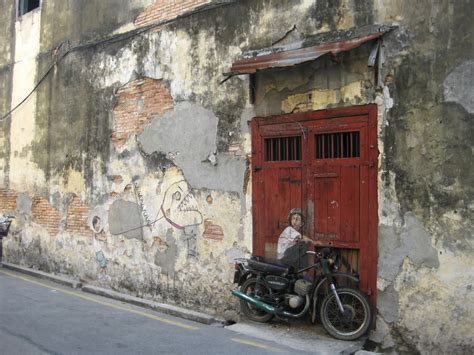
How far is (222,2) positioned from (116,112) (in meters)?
2.95

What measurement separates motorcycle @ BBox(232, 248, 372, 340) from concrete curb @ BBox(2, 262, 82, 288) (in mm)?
4060

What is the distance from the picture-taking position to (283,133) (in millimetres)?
6859

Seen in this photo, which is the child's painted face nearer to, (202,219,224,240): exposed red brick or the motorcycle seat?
the motorcycle seat

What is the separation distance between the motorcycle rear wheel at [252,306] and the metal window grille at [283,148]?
1.65 metres

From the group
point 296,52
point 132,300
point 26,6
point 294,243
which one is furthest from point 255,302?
point 26,6

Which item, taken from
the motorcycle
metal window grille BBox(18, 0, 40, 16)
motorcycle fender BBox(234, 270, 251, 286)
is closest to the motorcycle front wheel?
the motorcycle

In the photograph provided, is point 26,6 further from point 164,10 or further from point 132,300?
point 132,300

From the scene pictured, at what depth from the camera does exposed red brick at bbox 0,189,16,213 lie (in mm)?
11930

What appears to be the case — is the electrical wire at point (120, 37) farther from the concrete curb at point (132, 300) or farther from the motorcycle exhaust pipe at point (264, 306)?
the motorcycle exhaust pipe at point (264, 306)

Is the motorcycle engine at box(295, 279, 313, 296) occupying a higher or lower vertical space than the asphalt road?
higher

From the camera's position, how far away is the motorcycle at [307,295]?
6000mm

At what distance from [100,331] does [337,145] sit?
3.83 metres

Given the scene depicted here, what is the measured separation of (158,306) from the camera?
7.95 meters

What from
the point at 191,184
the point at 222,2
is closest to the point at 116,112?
the point at 191,184
